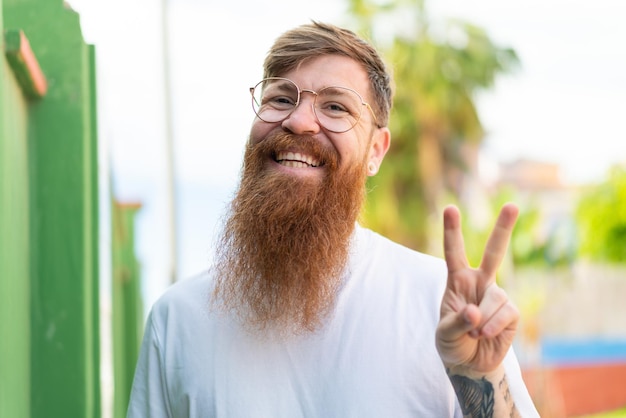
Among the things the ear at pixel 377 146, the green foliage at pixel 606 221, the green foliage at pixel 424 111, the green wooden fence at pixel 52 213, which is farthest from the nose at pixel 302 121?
the green foliage at pixel 606 221

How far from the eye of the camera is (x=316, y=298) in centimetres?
274

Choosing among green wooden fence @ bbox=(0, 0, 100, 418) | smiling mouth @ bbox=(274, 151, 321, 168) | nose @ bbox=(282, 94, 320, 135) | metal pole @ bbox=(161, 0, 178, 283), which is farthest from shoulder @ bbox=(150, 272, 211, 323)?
metal pole @ bbox=(161, 0, 178, 283)

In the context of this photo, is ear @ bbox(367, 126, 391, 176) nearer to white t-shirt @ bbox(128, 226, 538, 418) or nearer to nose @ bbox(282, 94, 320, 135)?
nose @ bbox(282, 94, 320, 135)

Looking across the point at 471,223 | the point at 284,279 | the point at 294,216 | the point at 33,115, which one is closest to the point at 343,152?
the point at 294,216

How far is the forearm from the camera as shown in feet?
7.80

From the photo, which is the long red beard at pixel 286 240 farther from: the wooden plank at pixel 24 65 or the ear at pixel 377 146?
the wooden plank at pixel 24 65

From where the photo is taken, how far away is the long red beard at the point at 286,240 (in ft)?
9.06

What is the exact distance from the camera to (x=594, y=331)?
27.1 meters

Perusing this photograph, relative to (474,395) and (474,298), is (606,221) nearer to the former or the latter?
(474,395)

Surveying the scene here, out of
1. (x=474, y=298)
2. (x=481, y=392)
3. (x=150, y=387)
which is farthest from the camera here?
(x=150, y=387)

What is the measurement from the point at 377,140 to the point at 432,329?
29.8 inches

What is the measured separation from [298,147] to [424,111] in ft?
82.0

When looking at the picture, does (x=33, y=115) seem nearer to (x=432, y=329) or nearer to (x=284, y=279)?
(x=284, y=279)

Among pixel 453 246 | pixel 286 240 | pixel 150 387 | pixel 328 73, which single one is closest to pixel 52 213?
pixel 150 387
